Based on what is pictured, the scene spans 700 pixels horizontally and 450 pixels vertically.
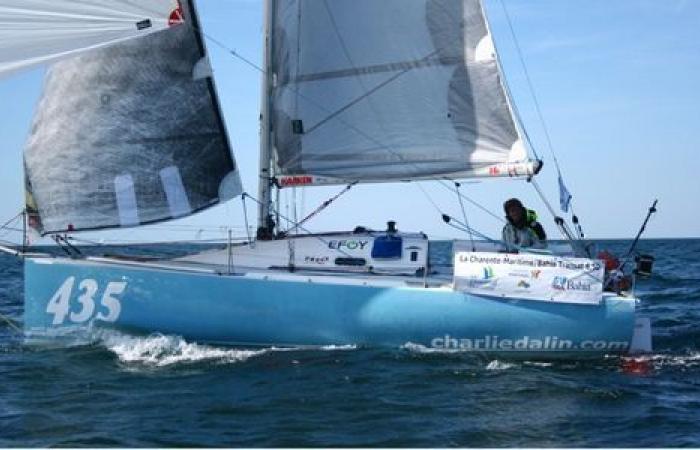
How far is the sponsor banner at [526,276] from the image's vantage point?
10.6 metres

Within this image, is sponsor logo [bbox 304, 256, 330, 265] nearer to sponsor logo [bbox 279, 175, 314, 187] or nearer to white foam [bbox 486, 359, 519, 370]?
sponsor logo [bbox 279, 175, 314, 187]

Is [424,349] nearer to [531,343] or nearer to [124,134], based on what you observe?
[531,343]

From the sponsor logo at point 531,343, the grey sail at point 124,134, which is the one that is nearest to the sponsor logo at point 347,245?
the sponsor logo at point 531,343

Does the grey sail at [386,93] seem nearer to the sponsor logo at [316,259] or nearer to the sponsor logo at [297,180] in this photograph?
the sponsor logo at [297,180]

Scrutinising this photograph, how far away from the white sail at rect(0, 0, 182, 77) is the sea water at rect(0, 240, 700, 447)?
12.6 feet

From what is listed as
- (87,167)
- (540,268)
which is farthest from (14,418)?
(540,268)

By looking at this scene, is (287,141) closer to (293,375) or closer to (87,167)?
(87,167)

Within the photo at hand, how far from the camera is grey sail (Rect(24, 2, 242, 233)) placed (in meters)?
10.7

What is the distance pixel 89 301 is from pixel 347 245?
151 inches

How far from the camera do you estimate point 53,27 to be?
8.89 metres

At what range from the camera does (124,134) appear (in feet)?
35.5

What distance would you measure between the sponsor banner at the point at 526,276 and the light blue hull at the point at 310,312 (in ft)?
0.55

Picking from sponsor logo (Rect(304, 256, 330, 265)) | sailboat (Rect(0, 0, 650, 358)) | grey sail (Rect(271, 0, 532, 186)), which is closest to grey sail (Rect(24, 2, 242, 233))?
sailboat (Rect(0, 0, 650, 358))

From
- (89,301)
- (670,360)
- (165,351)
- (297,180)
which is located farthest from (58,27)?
(670,360)
